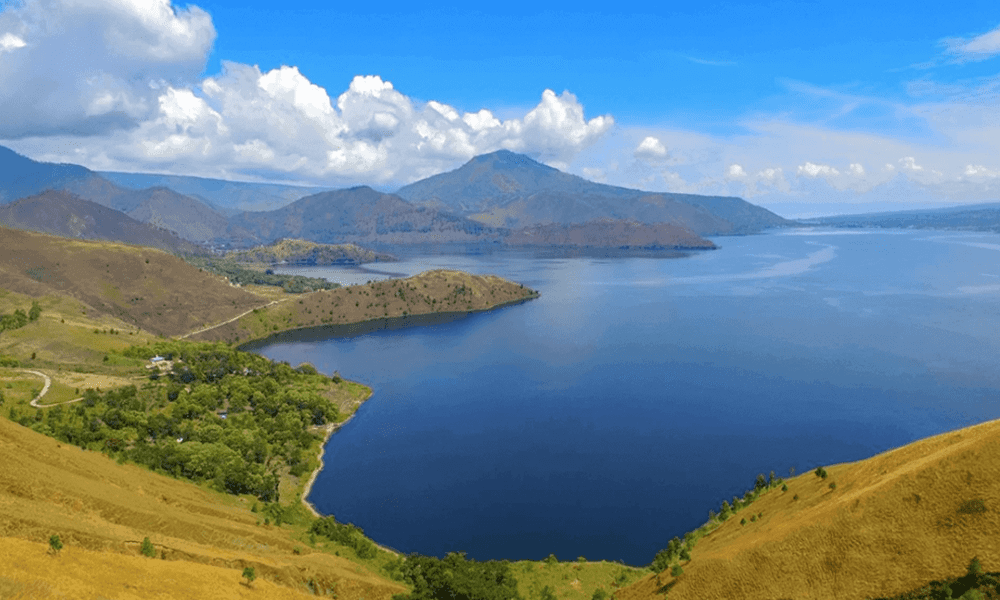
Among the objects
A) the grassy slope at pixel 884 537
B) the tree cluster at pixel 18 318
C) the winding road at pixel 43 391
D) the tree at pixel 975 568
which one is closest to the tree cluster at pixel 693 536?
the grassy slope at pixel 884 537

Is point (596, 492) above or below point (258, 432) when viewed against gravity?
below

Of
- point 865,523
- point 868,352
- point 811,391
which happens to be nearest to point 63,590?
point 865,523

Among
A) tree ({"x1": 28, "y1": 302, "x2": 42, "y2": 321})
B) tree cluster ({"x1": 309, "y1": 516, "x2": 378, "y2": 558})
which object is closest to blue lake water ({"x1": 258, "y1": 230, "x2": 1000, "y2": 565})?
tree cluster ({"x1": 309, "y1": 516, "x2": 378, "y2": 558})

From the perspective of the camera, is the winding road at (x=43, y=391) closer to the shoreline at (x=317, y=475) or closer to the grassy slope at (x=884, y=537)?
the shoreline at (x=317, y=475)

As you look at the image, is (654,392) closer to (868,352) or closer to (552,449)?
(552,449)

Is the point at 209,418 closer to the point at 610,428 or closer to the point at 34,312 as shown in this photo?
the point at 610,428

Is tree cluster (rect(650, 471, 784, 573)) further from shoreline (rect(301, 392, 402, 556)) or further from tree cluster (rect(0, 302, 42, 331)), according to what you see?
tree cluster (rect(0, 302, 42, 331))
